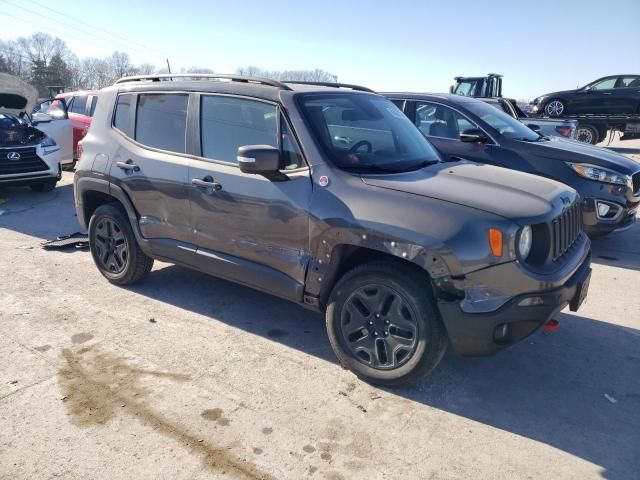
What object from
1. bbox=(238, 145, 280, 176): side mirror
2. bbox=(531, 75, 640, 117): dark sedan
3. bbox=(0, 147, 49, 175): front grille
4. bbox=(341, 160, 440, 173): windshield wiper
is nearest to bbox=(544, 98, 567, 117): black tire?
bbox=(531, 75, 640, 117): dark sedan

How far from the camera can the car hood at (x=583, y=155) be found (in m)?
6.09

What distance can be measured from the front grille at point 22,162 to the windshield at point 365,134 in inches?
279

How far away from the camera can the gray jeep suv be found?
2.88 m

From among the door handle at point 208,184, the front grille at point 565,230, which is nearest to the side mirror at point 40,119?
the door handle at point 208,184

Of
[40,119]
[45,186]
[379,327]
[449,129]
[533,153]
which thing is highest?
[449,129]

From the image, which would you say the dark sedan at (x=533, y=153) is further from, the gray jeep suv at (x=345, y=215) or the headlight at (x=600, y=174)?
the gray jeep suv at (x=345, y=215)

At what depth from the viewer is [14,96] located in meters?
10.4

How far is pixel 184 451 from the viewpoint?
2.69 meters

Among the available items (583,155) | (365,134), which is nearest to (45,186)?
(365,134)

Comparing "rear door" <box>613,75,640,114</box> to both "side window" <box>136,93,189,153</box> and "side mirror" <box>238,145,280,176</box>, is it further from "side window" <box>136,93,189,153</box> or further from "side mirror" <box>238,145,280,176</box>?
"side mirror" <box>238,145,280,176</box>

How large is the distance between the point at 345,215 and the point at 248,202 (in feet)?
2.74

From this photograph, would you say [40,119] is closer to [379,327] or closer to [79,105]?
[79,105]

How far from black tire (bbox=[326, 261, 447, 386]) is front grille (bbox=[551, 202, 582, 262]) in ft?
2.89

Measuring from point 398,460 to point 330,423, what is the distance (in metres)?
0.46
